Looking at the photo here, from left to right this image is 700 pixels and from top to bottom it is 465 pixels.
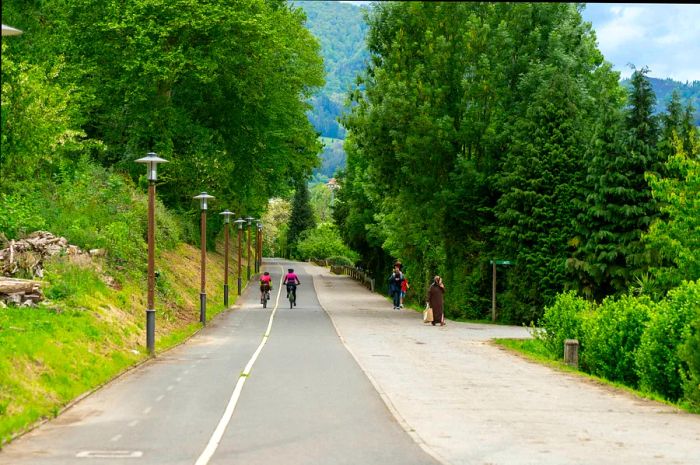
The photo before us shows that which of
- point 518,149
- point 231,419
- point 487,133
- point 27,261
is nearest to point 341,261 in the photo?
point 487,133

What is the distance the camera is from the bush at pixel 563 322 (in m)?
25.6

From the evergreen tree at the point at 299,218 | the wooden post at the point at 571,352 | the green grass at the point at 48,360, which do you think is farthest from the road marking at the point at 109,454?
the evergreen tree at the point at 299,218

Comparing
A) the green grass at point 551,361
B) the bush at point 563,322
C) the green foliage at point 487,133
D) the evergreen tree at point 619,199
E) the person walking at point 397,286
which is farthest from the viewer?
the person walking at point 397,286

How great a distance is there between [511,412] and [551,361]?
10.3 m

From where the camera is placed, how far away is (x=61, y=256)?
27578 mm

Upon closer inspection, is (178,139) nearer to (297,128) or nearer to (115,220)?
(297,128)

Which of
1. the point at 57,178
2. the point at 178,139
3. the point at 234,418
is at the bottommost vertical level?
the point at 234,418

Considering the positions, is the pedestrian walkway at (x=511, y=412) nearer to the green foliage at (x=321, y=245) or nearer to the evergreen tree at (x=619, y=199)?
the evergreen tree at (x=619, y=199)

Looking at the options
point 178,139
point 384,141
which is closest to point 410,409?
point 384,141

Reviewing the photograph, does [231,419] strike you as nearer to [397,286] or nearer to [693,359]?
[693,359]

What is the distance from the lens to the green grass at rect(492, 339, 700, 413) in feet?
58.1

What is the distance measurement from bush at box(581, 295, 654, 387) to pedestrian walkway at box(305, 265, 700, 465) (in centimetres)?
129

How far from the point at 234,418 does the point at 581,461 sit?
5.62 m

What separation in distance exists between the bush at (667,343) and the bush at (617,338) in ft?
3.51
